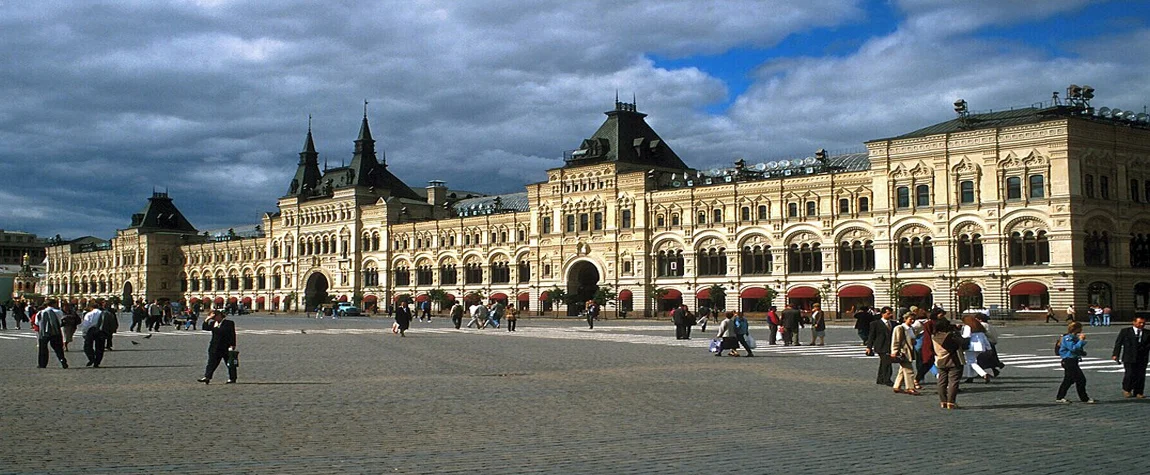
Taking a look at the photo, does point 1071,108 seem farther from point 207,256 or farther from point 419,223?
point 207,256

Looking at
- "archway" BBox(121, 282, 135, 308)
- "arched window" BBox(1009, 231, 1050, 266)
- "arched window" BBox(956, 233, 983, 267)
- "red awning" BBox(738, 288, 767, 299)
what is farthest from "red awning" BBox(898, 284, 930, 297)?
"archway" BBox(121, 282, 135, 308)

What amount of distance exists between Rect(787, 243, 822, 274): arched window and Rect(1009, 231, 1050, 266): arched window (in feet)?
45.0

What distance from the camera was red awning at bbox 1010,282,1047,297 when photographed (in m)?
63.8

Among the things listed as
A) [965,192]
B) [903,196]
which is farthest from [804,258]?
[965,192]

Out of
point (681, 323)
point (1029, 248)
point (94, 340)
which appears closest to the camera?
point (94, 340)

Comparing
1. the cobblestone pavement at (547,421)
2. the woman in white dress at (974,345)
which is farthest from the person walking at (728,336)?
the woman in white dress at (974,345)

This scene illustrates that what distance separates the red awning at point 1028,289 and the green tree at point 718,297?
70.2 feet

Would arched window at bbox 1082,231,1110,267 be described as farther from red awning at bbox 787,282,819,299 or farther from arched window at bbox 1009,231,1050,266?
red awning at bbox 787,282,819,299

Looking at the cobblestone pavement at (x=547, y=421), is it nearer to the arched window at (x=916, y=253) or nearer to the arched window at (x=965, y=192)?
the arched window at (x=965, y=192)

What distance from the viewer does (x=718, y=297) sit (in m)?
79.5

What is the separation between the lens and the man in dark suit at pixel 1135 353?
18.0 m

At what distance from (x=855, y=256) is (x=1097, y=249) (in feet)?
49.7

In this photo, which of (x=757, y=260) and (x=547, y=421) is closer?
(x=547, y=421)

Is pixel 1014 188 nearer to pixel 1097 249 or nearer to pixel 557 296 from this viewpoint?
pixel 1097 249
